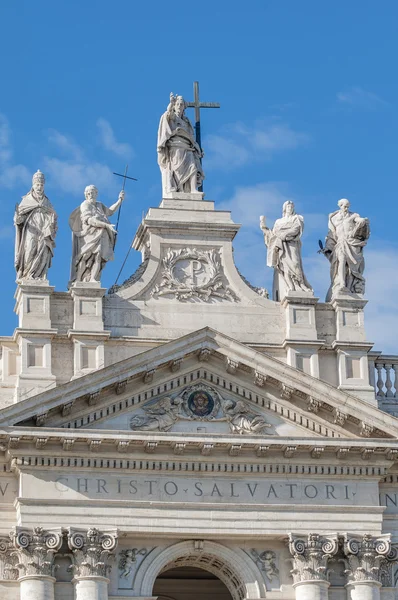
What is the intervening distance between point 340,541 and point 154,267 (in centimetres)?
651

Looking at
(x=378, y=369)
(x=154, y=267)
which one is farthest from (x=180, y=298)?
(x=378, y=369)

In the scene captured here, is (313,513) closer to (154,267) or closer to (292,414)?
(292,414)

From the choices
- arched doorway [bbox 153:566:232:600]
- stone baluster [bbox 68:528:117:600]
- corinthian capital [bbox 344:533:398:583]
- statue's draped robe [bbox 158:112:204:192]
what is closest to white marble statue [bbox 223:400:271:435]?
corinthian capital [bbox 344:533:398:583]

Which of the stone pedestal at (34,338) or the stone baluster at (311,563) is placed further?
the stone pedestal at (34,338)

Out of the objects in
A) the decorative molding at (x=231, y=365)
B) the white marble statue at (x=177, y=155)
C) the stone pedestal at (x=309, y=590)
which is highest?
the white marble statue at (x=177, y=155)

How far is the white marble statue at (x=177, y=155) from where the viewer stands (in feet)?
139

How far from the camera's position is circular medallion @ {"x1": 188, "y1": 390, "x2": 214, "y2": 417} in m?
39.7

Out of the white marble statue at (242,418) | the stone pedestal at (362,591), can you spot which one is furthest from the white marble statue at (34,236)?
the stone pedestal at (362,591)

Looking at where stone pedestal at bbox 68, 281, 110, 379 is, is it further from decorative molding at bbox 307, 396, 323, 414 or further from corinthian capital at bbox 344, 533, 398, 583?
corinthian capital at bbox 344, 533, 398, 583

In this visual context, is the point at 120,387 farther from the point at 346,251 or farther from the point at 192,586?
the point at 192,586

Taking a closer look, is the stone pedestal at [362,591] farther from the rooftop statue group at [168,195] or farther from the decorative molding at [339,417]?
the rooftop statue group at [168,195]

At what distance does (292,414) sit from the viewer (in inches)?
1572

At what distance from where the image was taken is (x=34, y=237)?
40.5 metres

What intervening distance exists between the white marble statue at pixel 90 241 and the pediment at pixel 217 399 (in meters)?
2.46
